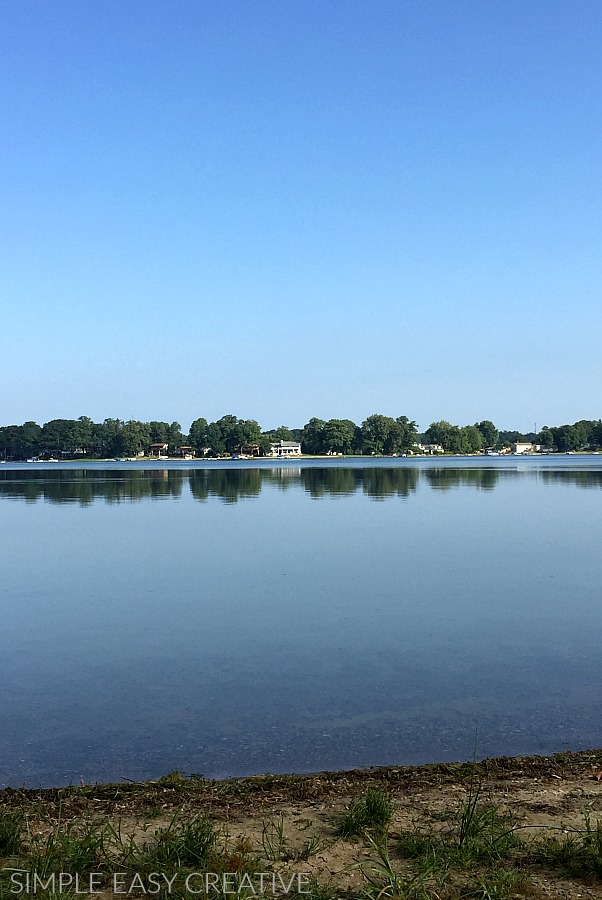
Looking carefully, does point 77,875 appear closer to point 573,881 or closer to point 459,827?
point 459,827

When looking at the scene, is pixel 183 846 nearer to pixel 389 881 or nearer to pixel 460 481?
pixel 389 881

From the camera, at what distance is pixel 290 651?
38.4 feet

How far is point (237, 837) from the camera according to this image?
5.57 meters

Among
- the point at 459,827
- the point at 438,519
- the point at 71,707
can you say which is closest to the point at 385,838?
the point at 459,827

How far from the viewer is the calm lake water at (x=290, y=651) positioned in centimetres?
810

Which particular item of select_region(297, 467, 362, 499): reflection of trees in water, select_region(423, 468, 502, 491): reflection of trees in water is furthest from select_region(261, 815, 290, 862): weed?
select_region(423, 468, 502, 491): reflection of trees in water

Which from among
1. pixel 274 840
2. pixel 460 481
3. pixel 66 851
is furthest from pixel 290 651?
pixel 460 481

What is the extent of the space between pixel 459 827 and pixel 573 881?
0.91m

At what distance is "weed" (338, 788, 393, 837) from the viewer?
5.63 m

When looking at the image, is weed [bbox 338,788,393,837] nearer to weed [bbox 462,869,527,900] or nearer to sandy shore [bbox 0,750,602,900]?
sandy shore [bbox 0,750,602,900]

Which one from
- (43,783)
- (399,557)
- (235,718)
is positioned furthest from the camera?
(399,557)

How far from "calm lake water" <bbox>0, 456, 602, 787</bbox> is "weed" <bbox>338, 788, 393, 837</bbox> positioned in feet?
5.26

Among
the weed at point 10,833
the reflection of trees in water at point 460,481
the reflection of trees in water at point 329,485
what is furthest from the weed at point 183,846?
the reflection of trees in water at point 460,481

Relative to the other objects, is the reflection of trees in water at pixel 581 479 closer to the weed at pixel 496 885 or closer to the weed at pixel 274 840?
the weed at pixel 274 840
